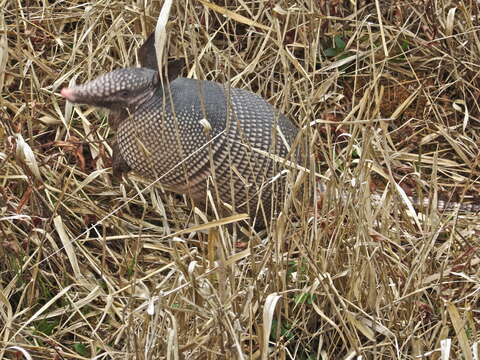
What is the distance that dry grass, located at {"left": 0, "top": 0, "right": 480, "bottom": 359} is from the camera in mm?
3248

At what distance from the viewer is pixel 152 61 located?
4.35 m

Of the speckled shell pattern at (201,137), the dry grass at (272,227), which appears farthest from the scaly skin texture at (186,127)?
the dry grass at (272,227)

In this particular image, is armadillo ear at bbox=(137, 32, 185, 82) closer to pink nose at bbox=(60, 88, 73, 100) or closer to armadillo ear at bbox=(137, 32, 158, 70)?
armadillo ear at bbox=(137, 32, 158, 70)

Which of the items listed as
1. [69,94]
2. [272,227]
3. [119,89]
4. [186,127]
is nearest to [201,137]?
[186,127]

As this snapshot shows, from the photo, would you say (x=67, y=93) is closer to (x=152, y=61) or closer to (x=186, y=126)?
(x=152, y=61)

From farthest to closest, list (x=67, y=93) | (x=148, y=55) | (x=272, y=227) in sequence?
(x=148, y=55), (x=67, y=93), (x=272, y=227)

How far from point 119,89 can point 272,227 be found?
1271 millimetres

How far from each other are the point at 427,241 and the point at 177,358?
102cm

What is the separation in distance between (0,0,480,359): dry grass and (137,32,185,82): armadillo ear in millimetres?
148

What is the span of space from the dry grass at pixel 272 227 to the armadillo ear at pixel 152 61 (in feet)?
0.48

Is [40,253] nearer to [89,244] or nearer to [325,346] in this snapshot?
[89,244]

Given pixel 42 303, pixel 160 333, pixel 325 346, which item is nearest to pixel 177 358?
pixel 160 333

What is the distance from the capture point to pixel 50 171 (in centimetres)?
458

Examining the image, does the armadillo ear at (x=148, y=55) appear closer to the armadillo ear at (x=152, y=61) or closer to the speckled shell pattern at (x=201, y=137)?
the armadillo ear at (x=152, y=61)
